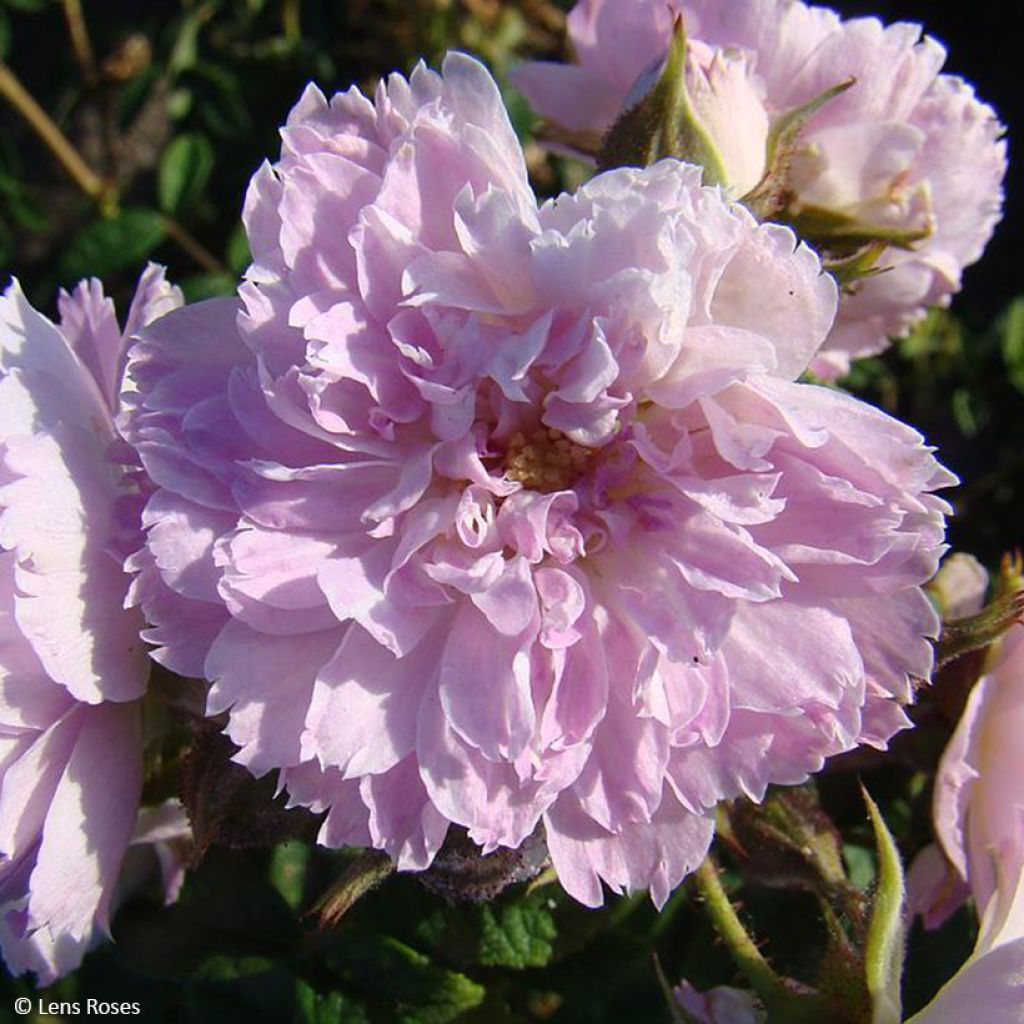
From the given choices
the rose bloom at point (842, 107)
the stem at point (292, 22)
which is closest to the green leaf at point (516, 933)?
the rose bloom at point (842, 107)

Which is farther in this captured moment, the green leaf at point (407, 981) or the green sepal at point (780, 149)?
the green leaf at point (407, 981)

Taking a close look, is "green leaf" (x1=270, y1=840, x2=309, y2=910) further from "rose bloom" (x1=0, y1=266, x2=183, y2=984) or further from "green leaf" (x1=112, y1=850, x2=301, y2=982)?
"rose bloom" (x1=0, y1=266, x2=183, y2=984)

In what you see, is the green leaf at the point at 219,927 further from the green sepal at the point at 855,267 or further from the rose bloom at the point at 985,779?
the green sepal at the point at 855,267

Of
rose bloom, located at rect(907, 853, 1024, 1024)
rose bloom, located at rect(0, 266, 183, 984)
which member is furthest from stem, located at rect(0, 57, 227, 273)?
rose bloom, located at rect(907, 853, 1024, 1024)

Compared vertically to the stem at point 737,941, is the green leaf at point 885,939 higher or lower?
higher

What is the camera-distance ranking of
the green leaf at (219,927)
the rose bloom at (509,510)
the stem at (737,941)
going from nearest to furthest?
the rose bloom at (509,510) → the stem at (737,941) → the green leaf at (219,927)

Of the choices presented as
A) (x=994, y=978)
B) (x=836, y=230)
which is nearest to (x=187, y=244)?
(x=836, y=230)

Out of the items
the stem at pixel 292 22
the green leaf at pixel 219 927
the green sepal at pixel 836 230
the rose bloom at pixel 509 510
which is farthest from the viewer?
the stem at pixel 292 22

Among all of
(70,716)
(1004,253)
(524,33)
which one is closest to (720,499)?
(70,716)
